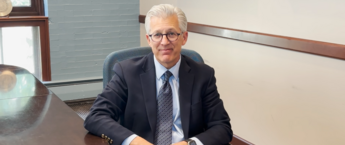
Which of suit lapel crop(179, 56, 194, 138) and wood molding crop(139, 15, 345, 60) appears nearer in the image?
suit lapel crop(179, 56, 194, 138)

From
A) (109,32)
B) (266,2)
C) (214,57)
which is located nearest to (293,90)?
(266,2)

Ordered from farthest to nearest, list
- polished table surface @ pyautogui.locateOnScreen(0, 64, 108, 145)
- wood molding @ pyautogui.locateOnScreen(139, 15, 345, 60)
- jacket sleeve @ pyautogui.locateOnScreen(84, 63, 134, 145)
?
wood molding @ pyautogui.locateOnScreen(139, 15, 345, 60), jacket sleeve @ pyautogui.locateOnScreen(84, 63, 134, 145), polished table surface @ pyautogui.locateOnScreen(0, 64, 108, 145)

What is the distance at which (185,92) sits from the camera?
1617 mm

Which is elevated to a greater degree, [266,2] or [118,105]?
[266,2]

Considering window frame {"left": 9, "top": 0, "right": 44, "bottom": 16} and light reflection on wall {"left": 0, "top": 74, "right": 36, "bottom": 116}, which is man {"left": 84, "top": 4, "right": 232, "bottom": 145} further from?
window frame {"left": 9, "top": 0, "right": 44, "bottom": 16}

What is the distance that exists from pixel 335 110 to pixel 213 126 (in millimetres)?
1071

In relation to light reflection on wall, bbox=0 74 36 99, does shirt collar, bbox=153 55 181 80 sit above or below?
above

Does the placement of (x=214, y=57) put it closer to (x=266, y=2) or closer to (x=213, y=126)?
(x=266, y=2)

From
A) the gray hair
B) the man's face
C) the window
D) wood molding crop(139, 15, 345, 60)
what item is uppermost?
the gray hair

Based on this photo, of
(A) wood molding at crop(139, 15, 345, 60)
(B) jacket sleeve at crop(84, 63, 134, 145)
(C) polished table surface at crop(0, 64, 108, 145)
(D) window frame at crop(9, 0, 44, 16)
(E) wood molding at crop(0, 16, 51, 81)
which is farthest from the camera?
(D) window frame at crop(9, 0, 44, 16)

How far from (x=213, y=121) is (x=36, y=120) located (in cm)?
71

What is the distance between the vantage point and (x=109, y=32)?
425cm

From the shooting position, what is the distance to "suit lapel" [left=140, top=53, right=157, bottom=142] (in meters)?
1.58

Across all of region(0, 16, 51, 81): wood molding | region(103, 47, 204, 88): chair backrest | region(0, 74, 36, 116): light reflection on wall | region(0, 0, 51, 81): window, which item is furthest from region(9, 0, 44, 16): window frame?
region(103, 47, 204, 88): chair backrest
